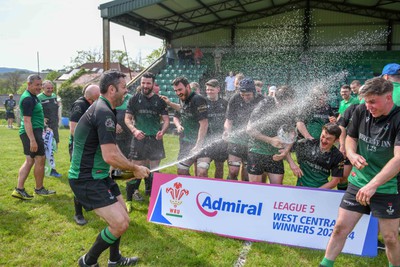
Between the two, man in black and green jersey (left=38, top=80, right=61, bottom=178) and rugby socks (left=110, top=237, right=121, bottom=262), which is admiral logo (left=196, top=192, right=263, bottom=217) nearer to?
rugby socks (left=110, top=237, right=121, bottom=262)

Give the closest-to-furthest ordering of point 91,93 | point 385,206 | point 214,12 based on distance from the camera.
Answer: point 385,206
point 91,93
point 214,12

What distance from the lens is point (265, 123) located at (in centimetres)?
470

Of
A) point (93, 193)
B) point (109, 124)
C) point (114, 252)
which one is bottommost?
point (114, 252)

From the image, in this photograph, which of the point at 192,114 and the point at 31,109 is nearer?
the point at 192,114

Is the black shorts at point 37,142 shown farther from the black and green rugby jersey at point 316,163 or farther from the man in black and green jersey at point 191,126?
the black and green rugby jersey at point 316,163

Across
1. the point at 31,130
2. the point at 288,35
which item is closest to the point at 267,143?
the point at 31,130

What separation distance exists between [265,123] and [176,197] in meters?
1.66

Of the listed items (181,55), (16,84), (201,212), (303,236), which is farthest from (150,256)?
(16,84)

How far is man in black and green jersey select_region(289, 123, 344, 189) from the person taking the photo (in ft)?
14.5

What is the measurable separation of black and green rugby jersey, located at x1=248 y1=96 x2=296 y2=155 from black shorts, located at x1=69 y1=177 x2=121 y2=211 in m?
2.19

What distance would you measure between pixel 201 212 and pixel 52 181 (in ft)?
14.2

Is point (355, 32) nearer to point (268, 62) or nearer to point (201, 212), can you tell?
point (268, 62)

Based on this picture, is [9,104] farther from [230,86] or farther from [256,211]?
[256,211]

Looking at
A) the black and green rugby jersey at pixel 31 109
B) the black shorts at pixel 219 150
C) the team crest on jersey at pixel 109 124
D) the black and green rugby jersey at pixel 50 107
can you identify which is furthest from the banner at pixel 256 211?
the black and green rugby jersey at pixel 50 107
